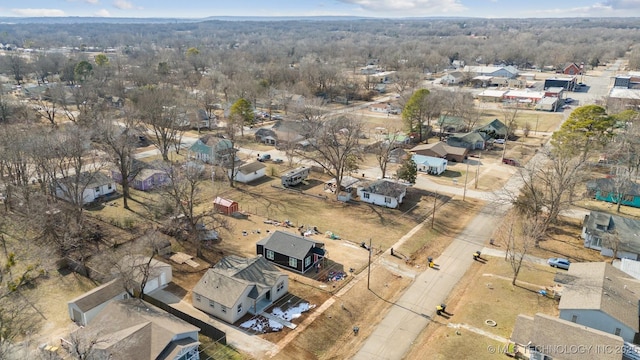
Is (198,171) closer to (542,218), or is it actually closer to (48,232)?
(48,232)

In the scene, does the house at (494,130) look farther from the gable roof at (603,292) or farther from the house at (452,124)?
the gable roof at (603,292)

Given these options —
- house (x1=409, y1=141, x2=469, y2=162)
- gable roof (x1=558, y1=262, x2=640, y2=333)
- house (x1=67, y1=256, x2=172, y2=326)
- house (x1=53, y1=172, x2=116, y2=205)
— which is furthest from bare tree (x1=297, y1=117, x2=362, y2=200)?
gable roof (x1=558, y1=262, x2=640, y2=333)

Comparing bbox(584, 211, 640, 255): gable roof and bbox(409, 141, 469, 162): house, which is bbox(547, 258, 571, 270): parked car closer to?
bbox(584, 211, 640, 255): gable roof

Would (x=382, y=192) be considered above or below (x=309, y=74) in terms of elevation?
below

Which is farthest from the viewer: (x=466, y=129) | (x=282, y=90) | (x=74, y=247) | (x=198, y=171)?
(x=282, y=90)

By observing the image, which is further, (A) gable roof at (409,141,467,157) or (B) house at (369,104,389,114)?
(B) house at (369,104,389,114)

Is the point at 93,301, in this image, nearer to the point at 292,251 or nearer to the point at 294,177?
the point at 292,251

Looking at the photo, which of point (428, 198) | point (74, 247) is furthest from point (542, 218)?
point (74, 247)
